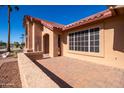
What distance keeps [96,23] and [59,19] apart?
55.9 ft

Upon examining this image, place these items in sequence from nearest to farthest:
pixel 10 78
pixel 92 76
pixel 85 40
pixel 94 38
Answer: pixel 92 76 → pixel 10 78 → pixel 94 38 → pixel 85 40

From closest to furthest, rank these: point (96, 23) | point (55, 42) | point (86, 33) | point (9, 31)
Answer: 1. point (96, 23)
2. point (86, 33)
3. point (55, 42)
4. point (9, 31)

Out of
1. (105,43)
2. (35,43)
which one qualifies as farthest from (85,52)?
(35,43)

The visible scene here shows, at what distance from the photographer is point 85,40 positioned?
1147 centimetres

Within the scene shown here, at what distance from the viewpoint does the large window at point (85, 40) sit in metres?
10.2

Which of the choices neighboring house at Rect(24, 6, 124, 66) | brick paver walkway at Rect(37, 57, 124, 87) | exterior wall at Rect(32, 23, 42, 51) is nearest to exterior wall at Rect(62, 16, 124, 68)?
neighboring house at Rect(24, 6, 124, 66)

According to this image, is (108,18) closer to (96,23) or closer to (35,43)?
(96,23)

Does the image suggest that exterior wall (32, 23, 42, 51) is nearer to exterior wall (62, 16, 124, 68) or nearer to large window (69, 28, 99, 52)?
large window (69, 28, 99, 52)

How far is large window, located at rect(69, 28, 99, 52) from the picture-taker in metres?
10.2

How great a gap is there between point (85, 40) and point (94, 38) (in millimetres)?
1311

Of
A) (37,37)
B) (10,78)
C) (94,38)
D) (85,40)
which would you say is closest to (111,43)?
(94,38)

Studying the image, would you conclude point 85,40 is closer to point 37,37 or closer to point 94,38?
point 94,38

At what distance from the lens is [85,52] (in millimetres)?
11367

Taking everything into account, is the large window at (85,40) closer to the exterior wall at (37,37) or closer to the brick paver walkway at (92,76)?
the brick paver walkway at (92,76)
